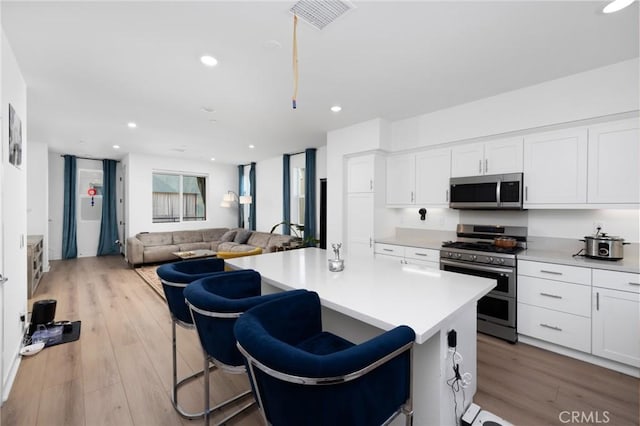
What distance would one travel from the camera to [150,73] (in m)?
2.77

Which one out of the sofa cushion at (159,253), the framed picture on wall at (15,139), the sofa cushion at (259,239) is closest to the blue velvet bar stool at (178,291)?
the framed picture on wall at (15,139)

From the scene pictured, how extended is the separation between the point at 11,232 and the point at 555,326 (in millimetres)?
4823

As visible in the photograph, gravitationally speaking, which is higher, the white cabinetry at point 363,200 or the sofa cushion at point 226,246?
the white cabinetry at point 363,200

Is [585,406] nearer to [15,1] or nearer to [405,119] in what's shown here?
[405,119]

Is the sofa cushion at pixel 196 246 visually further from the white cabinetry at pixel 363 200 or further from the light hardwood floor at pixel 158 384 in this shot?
the white cabinetry at pixel 363 200

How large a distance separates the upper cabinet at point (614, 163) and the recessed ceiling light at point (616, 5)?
120cm

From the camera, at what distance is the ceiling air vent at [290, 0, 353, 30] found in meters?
1.81

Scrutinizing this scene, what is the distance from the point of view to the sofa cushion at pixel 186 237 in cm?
734

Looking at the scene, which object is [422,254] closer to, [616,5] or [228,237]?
[616,5]

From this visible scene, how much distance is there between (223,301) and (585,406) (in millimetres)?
2596

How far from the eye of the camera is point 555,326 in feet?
8.82

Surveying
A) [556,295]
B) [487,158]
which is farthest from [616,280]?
[487,158]

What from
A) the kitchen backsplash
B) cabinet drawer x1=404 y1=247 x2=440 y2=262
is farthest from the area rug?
the kitchen backsplash

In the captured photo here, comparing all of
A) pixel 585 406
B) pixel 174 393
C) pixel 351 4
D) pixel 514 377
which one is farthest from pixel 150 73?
pixel 585 406
